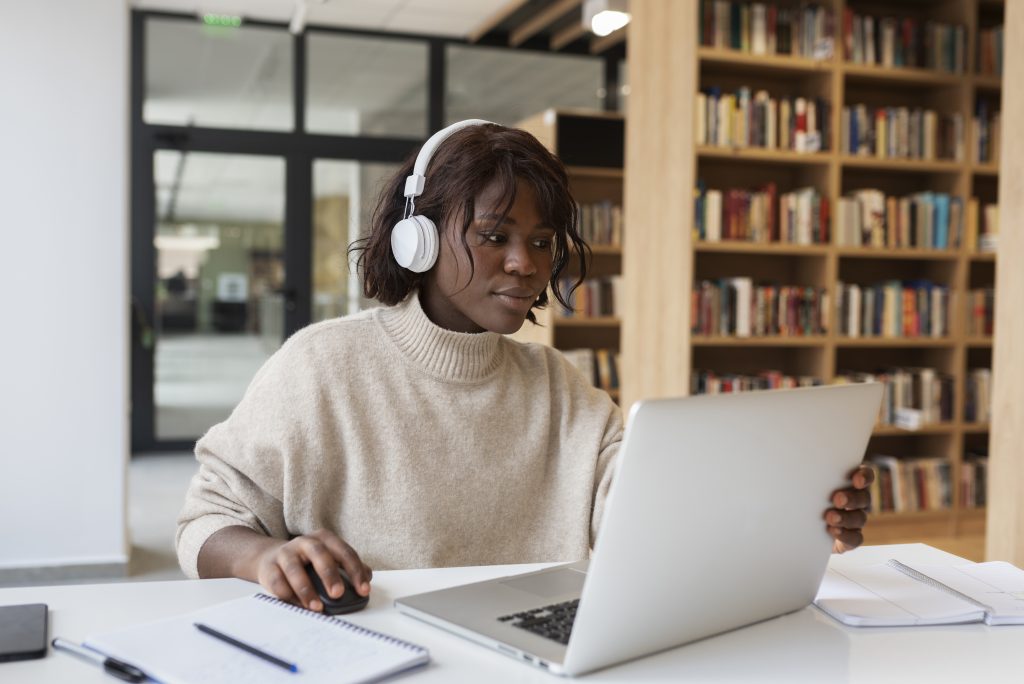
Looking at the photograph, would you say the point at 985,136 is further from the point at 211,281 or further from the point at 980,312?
the point at 211,281

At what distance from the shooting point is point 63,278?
373cm

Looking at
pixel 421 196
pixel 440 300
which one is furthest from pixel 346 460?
pixel 421 196

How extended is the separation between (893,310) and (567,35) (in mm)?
3415

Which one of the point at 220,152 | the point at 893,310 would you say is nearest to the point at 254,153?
the point at 220,152

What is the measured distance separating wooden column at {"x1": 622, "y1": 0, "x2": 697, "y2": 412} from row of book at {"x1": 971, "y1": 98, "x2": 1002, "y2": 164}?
56.4 inches

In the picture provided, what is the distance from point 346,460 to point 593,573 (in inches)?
24.5

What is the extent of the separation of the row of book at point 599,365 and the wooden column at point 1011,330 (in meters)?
2.60

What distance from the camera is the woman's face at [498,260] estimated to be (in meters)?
1.32

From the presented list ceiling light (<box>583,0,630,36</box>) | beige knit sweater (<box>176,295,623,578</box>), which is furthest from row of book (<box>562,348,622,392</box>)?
beige knit sweater (<box>176,295,623,578</box>)

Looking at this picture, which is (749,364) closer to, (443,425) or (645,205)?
(645,205)

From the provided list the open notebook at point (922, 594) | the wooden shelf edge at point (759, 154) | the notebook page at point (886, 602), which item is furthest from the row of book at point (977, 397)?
the notebook page at point (886, 602)

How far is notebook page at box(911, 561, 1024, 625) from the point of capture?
1.08 meters

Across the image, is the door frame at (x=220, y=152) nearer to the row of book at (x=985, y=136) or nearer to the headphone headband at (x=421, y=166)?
the row of book at (x=985, y=136)

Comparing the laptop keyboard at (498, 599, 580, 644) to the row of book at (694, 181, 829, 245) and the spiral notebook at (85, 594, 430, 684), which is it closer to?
the spiral notebook at (85, 594, 430, 684)
